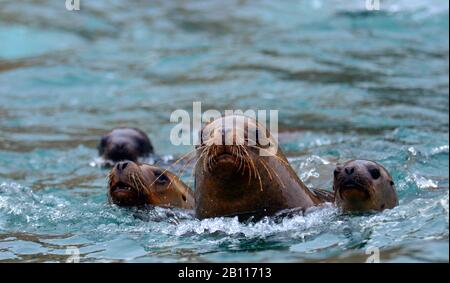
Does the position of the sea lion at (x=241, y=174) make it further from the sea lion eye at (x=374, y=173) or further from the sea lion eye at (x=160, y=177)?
the sea lion eye at (x=160, y=177)

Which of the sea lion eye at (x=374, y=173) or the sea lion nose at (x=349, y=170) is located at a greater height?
the sea lion nose at (x=349, y=170)

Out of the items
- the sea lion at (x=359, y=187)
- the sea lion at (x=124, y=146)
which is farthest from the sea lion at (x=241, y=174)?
the sea lion at (x=124, y=146)

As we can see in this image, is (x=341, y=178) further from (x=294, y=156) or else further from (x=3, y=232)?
(x=294, y=156)

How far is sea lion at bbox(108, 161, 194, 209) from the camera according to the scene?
6.77 meters

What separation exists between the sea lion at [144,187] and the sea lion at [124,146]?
1.94 metres

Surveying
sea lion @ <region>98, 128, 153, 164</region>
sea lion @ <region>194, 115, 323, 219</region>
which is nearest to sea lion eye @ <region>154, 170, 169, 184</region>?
sea lion @ <region>194, 115, 323, 219</region>

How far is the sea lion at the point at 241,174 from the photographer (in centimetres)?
589

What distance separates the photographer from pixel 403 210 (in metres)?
6.41

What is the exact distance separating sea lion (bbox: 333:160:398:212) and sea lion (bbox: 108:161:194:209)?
139 cm

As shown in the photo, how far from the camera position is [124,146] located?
30.5ft

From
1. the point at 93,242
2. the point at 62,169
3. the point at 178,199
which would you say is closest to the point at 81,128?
the point at 62,169

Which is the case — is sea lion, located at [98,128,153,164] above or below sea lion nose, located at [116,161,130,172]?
below

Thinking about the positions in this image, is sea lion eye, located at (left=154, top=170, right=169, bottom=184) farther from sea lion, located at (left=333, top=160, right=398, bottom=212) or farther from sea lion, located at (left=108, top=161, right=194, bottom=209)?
sea lion, located at (left=333, top=160, right=398, bottom=212)
